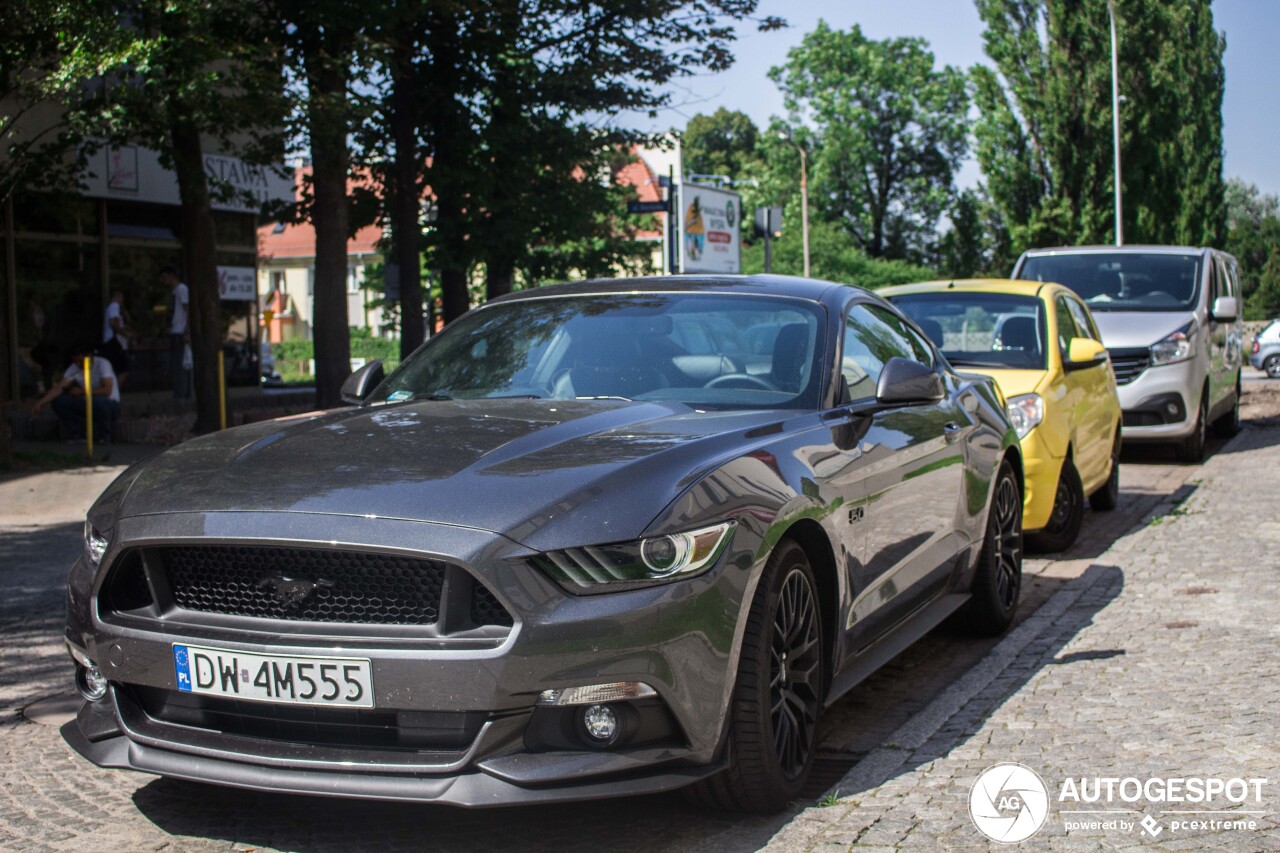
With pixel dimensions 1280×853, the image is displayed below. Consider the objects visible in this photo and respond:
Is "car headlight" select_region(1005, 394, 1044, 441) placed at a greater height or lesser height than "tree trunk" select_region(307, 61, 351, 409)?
lesser

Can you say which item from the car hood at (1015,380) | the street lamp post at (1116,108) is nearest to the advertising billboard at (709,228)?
the street lamp post at (1116,108)

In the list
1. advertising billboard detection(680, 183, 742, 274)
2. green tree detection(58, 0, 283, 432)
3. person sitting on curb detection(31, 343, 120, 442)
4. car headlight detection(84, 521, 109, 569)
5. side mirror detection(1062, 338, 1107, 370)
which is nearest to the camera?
car headlight detection(84, 521, 109, 569)

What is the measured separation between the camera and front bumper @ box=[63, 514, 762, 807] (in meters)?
3.40

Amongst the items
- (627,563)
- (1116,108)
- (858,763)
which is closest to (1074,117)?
(1116,108)

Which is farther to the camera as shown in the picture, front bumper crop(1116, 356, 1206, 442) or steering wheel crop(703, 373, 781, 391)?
front bumper crop(1116, 356, 1206, 442)

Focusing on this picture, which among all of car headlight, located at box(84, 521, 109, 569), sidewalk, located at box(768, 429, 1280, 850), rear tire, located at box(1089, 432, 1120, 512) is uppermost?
car headlight, located at box(84, 521, 109, 569)

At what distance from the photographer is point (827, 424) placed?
472cm

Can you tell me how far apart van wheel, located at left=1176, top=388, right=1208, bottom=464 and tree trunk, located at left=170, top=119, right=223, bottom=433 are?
1027cm

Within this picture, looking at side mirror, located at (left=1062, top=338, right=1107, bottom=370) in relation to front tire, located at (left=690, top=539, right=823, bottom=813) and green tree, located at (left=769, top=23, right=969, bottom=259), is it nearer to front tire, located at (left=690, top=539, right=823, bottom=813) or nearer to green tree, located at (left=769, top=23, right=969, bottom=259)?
front tire, located at (left=690, top=539, right=823, bottom=813)

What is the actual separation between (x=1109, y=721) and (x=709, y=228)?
3891 centimetres

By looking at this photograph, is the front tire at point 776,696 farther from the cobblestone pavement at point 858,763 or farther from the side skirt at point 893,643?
the side skirt at point 893,643

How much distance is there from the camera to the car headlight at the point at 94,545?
3990 mm

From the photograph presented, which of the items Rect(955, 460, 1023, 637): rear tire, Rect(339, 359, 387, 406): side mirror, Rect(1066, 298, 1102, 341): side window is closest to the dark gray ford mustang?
Rect(339, 359, 387, 406): side mirror

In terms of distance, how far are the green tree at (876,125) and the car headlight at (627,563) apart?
2567 inches
